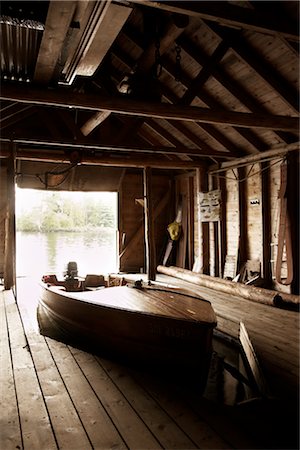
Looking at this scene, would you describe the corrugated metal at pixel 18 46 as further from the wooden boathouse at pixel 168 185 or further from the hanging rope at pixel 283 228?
the hanging rope at pixel 283 228

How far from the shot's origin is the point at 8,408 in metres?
2.68

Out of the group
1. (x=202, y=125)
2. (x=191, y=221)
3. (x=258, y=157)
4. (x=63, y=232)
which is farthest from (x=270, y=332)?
(x=63, y=232)

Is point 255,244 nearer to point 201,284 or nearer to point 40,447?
point 201,284

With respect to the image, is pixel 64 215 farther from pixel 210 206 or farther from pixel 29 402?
pixel 29 402

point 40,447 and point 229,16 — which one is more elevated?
point 229,16

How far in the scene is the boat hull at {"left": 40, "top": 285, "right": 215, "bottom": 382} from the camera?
3.06 m

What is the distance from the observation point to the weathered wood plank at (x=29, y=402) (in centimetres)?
228

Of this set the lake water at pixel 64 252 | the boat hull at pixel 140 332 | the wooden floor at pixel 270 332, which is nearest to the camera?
the boat hull at pixel 140 332

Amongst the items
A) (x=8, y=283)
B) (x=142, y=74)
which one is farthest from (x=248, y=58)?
(x=8, y=283)

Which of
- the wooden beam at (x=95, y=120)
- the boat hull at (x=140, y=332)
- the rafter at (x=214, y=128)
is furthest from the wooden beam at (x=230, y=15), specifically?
the wooden beam at (x=95, y=120)

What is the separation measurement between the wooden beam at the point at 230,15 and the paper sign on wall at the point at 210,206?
5.41 metres

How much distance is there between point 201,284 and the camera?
805 cm

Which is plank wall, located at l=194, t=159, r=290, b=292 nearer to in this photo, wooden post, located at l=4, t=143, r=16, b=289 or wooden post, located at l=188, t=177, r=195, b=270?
wooden post, located at l=188, t=177, r=195, b=270

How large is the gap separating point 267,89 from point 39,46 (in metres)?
4.13
